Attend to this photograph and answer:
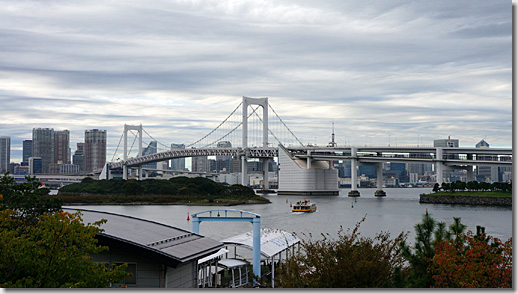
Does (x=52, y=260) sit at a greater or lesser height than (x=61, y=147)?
lesser

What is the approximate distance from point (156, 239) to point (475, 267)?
13.2ft

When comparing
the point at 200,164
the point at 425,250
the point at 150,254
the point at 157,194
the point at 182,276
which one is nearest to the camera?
the point at 150,254

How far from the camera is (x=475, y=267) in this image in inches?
254

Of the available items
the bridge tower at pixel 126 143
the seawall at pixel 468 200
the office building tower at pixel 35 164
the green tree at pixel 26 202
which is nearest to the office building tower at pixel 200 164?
the bridge tower at pixel 126 143

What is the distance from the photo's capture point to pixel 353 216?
33.6m

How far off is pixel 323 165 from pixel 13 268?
215 ft

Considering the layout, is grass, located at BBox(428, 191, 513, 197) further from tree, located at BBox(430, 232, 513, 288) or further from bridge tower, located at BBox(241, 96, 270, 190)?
tree, located at BBox(430, 232, 513, 288)

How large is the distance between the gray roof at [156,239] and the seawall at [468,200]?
39897mm

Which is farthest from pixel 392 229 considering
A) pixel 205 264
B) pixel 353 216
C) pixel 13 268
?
pixel 13 268

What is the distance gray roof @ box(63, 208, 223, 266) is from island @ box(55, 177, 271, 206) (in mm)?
38099

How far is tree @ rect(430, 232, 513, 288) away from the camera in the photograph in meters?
6.39

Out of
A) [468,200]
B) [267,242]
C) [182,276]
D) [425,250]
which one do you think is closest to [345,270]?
[425,250]

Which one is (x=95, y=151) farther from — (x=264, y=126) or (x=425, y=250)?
(x=425, y=250)

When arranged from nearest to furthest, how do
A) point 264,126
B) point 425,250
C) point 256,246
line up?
point 425,250
point 256,246
point 264,126
